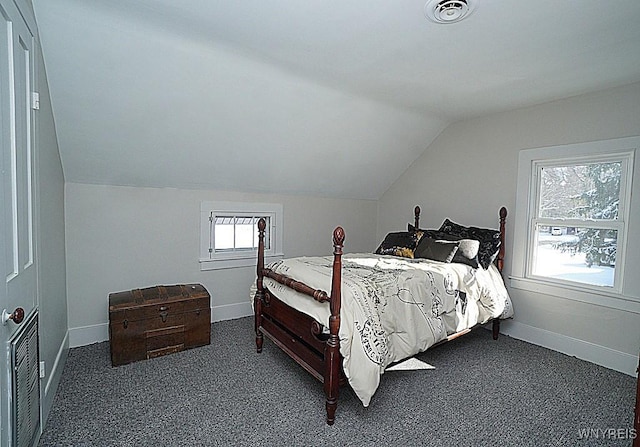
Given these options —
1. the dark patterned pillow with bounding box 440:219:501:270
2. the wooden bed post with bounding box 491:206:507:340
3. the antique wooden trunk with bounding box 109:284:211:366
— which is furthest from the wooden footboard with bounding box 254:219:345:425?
the wooden bed post with bounding box 491:206:507:340

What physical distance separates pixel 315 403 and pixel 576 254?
2712mm

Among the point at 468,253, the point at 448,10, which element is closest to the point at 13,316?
the point at 448,10

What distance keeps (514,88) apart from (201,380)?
11.3 feet

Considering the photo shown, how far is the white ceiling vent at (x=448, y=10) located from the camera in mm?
1727

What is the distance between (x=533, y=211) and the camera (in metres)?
3.37

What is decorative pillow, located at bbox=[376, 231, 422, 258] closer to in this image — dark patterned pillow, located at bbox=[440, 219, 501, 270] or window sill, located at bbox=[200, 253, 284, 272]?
dark patterned pillow, located at bbox=[440, 219, 501, 270]

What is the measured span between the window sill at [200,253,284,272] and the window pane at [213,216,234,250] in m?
0.15

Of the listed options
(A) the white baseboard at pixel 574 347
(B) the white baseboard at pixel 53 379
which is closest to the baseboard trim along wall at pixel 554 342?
(A) the white baseboard at pixel 574 347

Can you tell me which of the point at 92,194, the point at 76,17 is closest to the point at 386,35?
the point at 76,17

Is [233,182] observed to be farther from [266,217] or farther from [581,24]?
[581,24]

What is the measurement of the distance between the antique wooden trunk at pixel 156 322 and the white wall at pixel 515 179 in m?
2.87

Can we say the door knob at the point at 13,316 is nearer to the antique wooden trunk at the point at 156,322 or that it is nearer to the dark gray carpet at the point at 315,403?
the dark gray carpet at the point at 315,403

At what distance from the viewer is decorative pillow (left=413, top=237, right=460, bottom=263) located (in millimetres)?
3258

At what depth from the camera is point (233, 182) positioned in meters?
3.71
